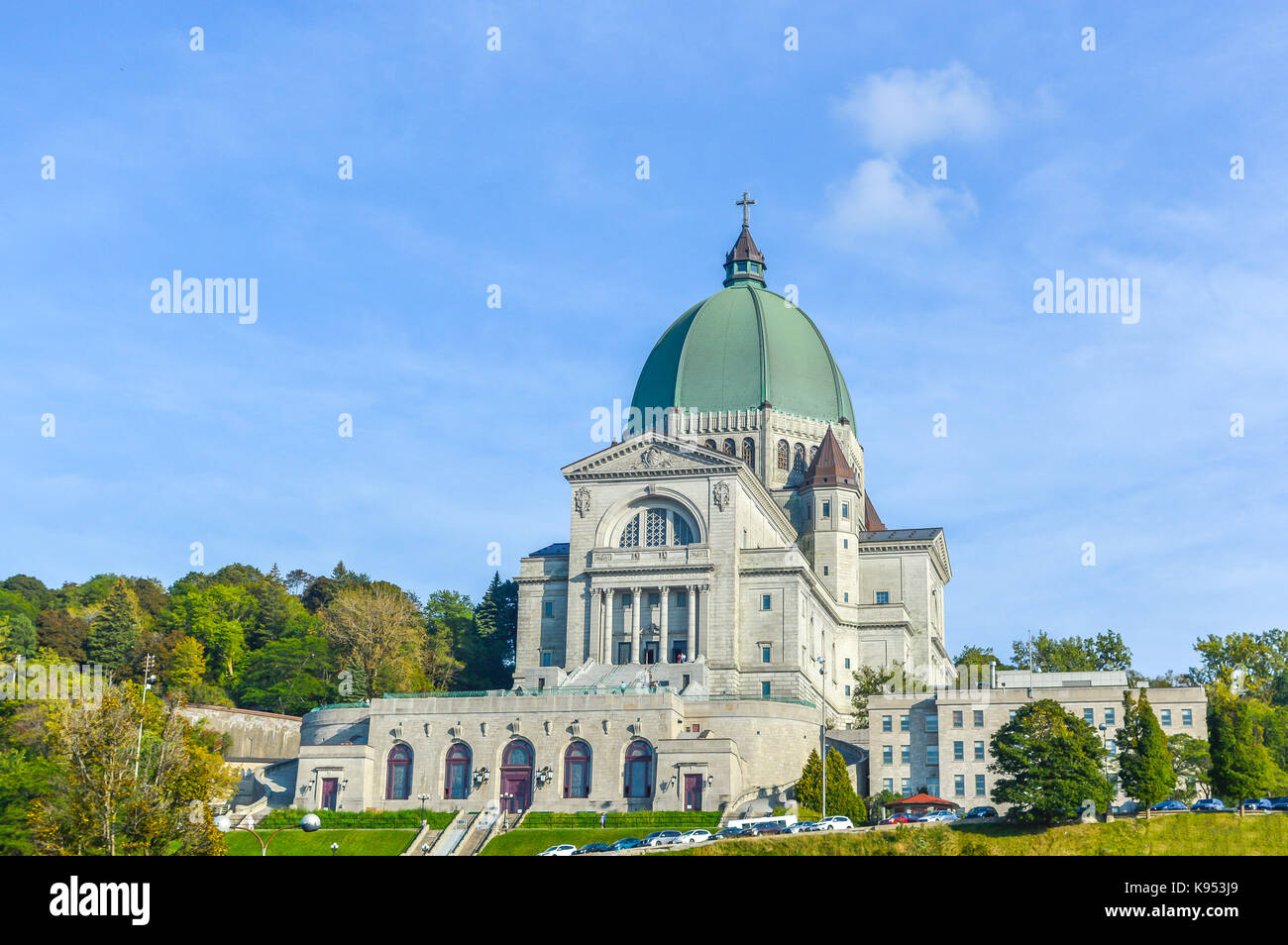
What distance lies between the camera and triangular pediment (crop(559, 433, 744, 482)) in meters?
97.2

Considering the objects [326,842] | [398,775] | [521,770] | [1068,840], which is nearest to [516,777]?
[521,770]

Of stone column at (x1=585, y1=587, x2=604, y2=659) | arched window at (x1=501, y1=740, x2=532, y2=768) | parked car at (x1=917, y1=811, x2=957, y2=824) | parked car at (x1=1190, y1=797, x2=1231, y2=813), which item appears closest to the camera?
parked car at (x1=917, y1=811, x2=957, y2=824)

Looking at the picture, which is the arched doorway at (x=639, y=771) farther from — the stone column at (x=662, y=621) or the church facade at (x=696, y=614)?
the stone column at (x=662, y=621)

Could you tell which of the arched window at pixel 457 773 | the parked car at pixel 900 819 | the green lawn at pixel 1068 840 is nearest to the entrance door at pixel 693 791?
the parked car at pixel 900 819

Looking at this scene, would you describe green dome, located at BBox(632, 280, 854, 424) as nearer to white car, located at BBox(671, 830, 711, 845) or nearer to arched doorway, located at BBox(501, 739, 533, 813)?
arched doorway, located at BBox(501, 739, 533, 813)

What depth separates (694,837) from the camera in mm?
66125

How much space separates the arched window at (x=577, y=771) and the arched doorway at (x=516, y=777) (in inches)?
77.3

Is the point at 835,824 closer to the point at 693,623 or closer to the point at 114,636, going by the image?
the point at 693,623

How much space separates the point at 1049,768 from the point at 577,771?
24.8 metres

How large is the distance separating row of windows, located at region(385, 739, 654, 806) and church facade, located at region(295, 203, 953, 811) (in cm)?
10

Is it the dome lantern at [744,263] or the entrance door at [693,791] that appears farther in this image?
the dome lantern at [744,263]

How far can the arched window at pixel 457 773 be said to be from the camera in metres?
82.3

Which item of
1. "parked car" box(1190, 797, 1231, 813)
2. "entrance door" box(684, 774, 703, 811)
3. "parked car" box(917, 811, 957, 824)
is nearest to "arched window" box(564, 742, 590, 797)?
"entrance door" box(684, 774, 703, 811)
